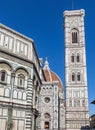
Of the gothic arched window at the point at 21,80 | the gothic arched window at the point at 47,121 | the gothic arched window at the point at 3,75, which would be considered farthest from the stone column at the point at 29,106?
the gothic arched window at the point at 47,121

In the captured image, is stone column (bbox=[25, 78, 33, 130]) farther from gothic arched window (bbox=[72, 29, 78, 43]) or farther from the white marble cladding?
gothic arched window (bbox=[72, 29, 78, 43])

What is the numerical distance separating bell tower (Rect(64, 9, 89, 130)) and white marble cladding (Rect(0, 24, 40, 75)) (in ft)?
87.5

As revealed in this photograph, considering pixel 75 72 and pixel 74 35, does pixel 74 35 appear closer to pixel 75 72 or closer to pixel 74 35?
pixel 74 35

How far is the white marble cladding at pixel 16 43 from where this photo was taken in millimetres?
16734

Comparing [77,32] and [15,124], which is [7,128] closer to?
[15,124]

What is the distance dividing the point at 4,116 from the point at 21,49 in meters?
5.68

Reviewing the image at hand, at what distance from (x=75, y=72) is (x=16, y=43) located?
2946cm

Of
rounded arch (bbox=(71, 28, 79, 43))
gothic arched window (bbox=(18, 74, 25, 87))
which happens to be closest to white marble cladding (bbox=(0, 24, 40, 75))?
gothic arched window (bbox=(18, 74, 25, 87))

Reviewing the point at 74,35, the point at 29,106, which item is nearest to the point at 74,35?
the point at 74,35

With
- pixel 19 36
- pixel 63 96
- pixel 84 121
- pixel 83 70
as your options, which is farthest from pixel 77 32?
pixel 19 36

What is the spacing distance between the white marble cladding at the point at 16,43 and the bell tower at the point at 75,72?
26.7 m

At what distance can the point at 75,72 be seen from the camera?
150 ft

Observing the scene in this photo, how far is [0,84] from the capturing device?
15.6 metres

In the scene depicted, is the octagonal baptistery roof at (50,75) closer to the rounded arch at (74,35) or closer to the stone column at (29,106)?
the rounded arch at (74,35)
